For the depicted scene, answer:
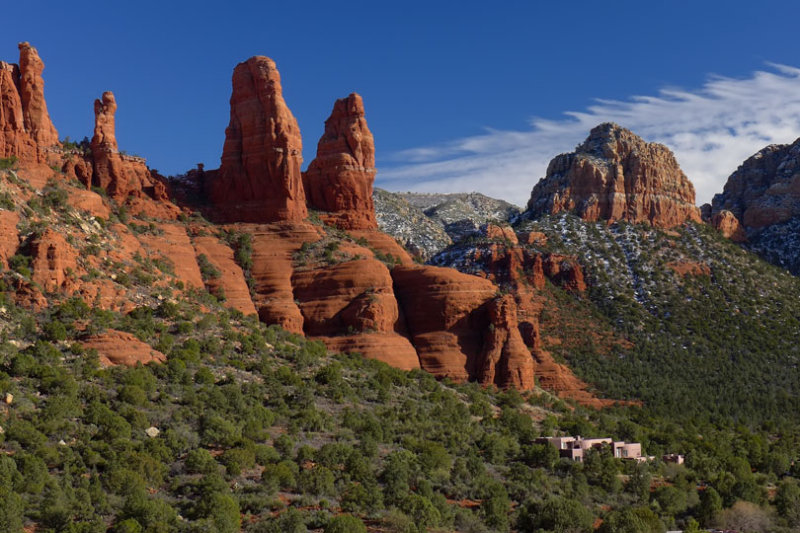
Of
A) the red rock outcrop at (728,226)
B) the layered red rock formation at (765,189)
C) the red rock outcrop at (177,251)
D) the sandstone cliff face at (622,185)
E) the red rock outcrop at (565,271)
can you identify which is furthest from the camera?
the layered red rock formation at (765,189)

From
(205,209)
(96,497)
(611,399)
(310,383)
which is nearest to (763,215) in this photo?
(611,399)

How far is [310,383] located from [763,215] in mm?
102063

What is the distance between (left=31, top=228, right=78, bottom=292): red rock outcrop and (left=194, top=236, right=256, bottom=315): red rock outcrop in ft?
45.6

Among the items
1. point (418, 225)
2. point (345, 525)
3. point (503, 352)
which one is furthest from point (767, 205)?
point (345, 525)

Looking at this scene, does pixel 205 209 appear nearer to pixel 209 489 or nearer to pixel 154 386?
pixel 154 386

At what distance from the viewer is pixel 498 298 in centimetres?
6925

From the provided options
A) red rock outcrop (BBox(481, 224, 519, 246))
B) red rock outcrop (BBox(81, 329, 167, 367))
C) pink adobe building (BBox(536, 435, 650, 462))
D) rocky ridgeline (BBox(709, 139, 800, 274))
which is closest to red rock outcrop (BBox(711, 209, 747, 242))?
rocky ridgeline (BBox(709, 139, 800, 274))

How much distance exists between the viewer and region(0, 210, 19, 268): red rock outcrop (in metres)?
50.8

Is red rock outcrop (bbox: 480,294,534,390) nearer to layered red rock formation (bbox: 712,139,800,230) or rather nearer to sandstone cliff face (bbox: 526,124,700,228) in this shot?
sandstone cliff face (bbox: 526,124,700,228)

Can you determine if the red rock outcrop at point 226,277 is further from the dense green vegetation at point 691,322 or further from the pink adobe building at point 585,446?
the dense green vegetation at point 691,322

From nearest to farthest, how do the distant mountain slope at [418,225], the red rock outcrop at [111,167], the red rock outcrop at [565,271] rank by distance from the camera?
the red rock outcrop at [111,167]
the red rock outcrop at [565,271]
the distant mountain slope at [418,225]

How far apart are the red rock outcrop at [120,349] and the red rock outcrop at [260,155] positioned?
24829mm

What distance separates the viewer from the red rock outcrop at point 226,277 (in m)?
64.8

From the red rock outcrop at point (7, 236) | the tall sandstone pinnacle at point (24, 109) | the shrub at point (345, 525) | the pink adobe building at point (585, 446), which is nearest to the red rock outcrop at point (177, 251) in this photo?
the tall sandstone pinnacle at point (24, 109)
